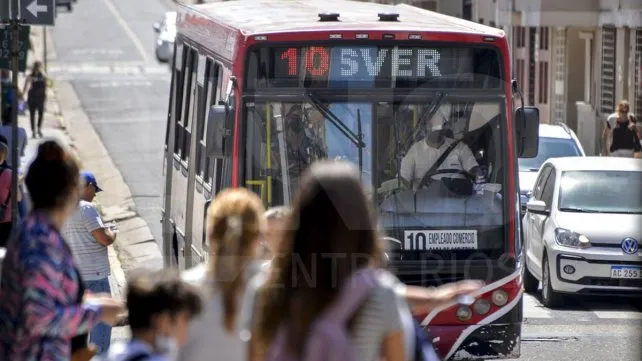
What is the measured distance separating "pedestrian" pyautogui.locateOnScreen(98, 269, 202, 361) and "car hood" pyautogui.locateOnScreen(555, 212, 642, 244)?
1078 centimetres

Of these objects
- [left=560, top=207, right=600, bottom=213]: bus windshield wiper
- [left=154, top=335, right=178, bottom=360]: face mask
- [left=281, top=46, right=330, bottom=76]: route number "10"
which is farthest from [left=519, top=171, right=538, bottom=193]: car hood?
[left=154, top=335, right=178, bottom=360]: face mask

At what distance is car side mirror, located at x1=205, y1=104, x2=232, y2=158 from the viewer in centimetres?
1052

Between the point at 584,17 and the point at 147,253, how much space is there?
1874 cm

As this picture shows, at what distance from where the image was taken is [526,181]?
2023cm

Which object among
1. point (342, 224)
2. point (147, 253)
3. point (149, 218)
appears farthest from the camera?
point (149, 218)

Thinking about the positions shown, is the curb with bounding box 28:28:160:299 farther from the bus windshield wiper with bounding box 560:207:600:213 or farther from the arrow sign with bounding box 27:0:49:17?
the bus windshield wiper with bounding box 560:207:600:213

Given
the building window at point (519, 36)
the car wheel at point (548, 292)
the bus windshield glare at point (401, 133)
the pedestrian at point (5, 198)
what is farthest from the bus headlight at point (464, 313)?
the building window at point (519, 36)

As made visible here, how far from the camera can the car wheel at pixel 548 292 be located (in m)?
15.7

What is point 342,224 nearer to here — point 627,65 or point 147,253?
point 147,253

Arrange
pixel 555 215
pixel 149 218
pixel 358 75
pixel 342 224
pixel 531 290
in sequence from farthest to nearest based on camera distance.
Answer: pixel 149 218 < pixel 531 290 < pixel 555 215 < pixel 358 75 < pixel 342 224

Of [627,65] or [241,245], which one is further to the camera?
[627,65]

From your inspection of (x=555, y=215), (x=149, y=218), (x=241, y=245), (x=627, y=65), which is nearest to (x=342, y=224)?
(x=241, y=245)

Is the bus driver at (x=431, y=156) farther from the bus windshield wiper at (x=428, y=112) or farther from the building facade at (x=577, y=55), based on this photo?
the building facade at (x=577, y=55)

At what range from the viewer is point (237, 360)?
5145mm
